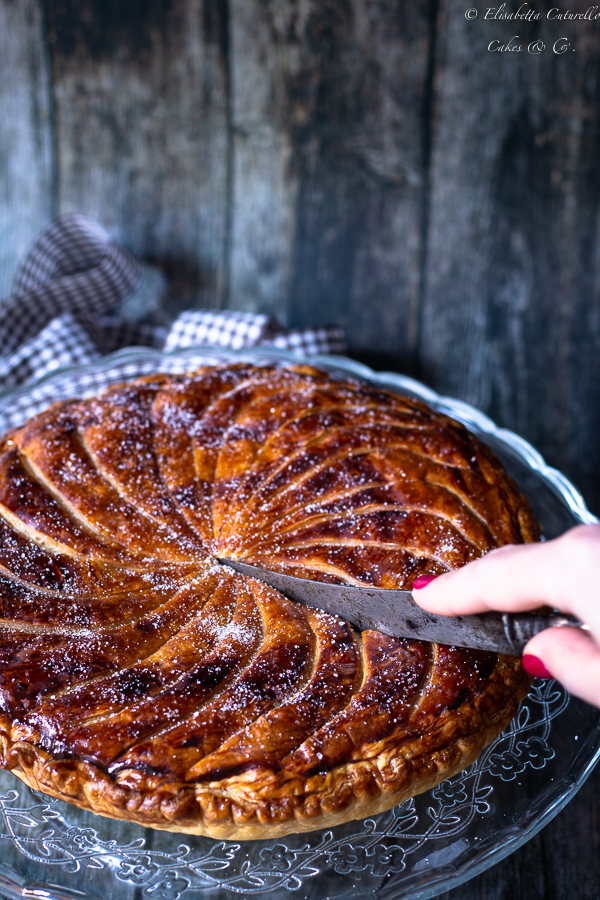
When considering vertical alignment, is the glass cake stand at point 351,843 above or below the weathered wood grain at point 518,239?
below

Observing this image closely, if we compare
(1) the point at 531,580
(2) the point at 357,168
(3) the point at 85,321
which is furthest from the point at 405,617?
(2) the point at 357,168

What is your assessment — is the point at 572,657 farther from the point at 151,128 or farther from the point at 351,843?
the point at 151,128

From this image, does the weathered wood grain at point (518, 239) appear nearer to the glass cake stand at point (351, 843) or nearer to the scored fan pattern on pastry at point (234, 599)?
the scored fan pattern on pastry at point (234, 599)

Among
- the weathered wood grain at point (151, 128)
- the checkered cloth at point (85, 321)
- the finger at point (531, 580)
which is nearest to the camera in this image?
the finger at point (531, 580)

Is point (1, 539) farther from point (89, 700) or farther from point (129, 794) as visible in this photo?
point (129, 794)

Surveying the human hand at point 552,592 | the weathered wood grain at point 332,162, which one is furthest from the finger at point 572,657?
the weathered wood grain at point 332,162

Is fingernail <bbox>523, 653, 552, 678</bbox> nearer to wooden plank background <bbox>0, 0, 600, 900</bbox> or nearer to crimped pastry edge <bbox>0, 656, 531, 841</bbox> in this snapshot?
crimped pastry edge <bbox>0, 656, 531, 841</bbox>

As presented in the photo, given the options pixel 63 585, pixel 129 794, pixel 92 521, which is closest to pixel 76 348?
pixel 92 521
